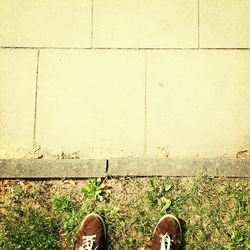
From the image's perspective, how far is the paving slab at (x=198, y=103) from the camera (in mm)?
3938

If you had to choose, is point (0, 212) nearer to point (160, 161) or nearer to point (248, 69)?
point (160, 161)

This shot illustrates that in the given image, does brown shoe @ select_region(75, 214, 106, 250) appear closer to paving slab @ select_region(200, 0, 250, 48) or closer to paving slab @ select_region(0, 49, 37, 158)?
paving slab @ select_region(0, 49, 37, 158)

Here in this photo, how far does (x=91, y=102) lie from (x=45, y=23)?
3.71 ft

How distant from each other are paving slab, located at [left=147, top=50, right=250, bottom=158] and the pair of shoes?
0.77 metres

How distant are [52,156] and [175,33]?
2052mm

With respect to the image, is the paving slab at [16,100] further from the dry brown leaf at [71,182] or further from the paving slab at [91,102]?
the dry brown leaf at [71,182]

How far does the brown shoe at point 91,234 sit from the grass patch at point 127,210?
0.24 ft

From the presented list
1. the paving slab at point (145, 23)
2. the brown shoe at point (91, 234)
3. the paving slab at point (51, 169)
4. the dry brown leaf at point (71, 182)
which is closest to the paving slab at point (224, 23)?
the paving slab at point (145, 23)

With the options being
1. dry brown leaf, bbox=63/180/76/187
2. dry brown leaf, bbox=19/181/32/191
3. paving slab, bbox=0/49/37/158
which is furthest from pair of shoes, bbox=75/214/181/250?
paving slab, bbox=0/49/37/158

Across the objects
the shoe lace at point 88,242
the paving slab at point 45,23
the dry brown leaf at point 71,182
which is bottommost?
the shoe lace at point 88,242

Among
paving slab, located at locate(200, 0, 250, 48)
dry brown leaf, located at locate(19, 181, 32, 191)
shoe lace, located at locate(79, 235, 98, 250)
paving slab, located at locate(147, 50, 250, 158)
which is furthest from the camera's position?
paving slab, located at locate(200, 0, 250, 48)

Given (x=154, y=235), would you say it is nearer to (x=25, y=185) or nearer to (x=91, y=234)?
(x=91, y=234)

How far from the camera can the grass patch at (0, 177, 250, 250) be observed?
3656 mm

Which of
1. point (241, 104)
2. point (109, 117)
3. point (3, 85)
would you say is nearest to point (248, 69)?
point (241, 104)
